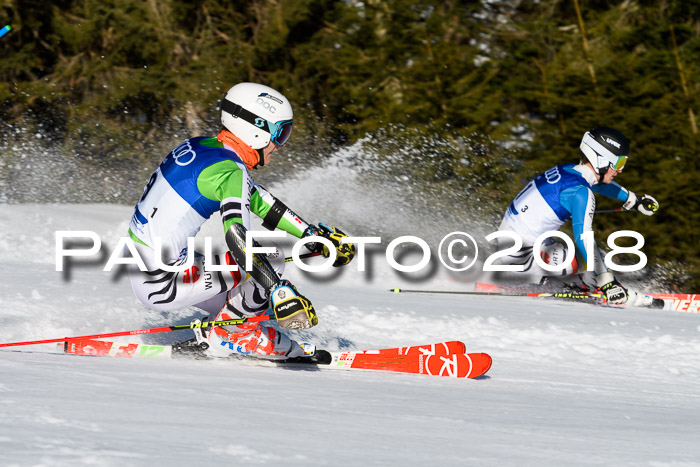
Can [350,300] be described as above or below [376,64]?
below

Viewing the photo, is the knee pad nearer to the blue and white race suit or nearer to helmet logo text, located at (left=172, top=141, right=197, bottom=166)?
the blue and white race suit

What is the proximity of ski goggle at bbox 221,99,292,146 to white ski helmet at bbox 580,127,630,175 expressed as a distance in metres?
3.76

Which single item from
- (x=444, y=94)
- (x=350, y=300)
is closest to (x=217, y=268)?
(x=350, y=300)

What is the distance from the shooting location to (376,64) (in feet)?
43.1

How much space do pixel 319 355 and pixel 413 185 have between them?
7047 mm

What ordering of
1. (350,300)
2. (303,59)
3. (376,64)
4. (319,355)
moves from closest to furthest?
(319,355) → (350,300) → (376,64) → (303,59)

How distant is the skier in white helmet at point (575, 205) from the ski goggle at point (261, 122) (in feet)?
11.1

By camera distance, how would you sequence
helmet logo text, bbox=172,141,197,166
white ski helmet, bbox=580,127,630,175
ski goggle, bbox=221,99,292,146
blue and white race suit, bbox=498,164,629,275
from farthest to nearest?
white ski helmet, bbox=580,127,630,175
blue and white race suit, bbox=498,164,629,275
ski goggle, bbox=221,99,292,146
helmet logo text, bbox=172,141,197,166

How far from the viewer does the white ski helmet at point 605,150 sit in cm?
720

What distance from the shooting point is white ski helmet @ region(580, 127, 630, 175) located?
720cm

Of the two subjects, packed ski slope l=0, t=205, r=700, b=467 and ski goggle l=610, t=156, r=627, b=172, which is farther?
ski goggle l=610, t=156, r=627, b=172

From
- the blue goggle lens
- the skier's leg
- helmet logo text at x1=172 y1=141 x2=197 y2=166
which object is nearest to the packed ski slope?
the skier's leg

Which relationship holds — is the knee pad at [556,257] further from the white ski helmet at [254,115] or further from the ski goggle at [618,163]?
the white ski helmet at [254,115]

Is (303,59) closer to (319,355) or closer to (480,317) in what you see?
(480,317)
